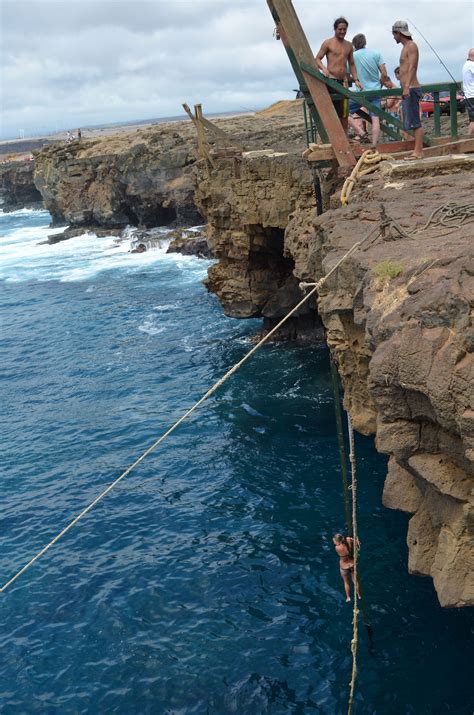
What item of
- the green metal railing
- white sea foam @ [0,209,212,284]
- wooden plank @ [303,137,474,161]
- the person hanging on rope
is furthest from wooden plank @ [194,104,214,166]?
the person hanging on rope

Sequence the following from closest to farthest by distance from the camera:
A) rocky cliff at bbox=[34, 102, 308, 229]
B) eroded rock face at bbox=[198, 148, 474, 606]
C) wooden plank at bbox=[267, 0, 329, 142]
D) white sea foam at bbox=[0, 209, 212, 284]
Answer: eroded rock face at bbox=[198, 148, 474, 606], wooden plank at bbox=[267, 0, 329, 142], white sea foam at bbox=[0, 209, 212, 284], rocky cliff at bbox=[34, 102, 308, 229]

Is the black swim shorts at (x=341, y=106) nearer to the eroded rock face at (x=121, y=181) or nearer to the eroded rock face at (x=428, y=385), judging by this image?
the eroded rock face at (x=428, y=385)

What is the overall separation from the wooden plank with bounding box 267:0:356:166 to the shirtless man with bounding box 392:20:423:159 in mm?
1756

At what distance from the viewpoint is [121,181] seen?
220 feet

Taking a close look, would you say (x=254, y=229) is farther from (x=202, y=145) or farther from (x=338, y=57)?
(x=338, y=57)

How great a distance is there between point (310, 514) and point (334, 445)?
423cm

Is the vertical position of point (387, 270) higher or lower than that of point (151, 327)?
higher

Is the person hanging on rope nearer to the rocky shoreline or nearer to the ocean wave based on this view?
the rocky shoreline

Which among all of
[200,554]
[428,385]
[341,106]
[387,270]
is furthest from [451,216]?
[200,554]

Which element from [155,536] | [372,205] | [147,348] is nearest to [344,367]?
[372,205]

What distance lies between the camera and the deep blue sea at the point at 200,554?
46.1 ft

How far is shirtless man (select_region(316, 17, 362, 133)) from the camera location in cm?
1933

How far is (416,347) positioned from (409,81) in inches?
425

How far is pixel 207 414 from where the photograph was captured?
27.0 meters
